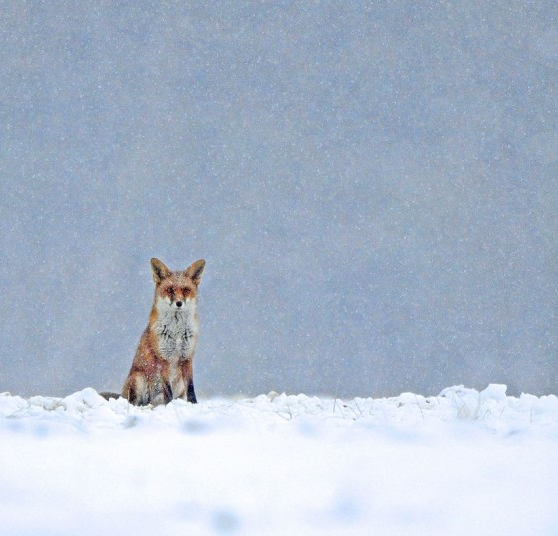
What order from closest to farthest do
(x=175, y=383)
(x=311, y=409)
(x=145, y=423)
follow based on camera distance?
(x=145, y=423), (x=311, y=409), (x=175, y=383)

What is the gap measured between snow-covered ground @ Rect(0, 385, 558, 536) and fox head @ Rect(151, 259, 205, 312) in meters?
2.44

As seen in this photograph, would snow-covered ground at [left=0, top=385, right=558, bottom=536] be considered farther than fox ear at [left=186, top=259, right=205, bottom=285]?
No

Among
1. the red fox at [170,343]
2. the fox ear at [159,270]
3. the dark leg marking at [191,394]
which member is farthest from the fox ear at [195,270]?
the dark leg marking at [191,394]

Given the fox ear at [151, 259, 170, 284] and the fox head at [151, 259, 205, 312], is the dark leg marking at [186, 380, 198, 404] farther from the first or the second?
the fox ear at [151, 259, 170, 284]

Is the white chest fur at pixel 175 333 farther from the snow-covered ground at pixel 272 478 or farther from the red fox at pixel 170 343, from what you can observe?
the snow-covered ground at pixel 272 478

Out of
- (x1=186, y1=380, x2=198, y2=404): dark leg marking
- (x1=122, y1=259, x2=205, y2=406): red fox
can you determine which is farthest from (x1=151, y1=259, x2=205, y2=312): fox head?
(x1=186, y1=380, x2=198, y2=404): dark leg marking

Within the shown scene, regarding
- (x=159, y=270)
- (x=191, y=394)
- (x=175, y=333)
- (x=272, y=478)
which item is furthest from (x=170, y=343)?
(x=272, y=478)

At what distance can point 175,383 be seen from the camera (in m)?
6.61

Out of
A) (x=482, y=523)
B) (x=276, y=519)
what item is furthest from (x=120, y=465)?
(x=482, y=523)

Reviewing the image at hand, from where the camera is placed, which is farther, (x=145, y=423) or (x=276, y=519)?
(x=145, y=423)

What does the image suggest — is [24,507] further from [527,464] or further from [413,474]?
[527,464]

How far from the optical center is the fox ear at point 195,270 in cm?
660

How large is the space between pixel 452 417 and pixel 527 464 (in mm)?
862

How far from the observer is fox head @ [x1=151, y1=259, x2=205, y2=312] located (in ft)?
21.5
